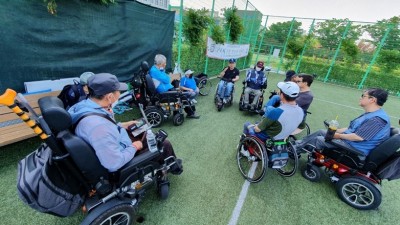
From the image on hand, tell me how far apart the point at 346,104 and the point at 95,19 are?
858 cm

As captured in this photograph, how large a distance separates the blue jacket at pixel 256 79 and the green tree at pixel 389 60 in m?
10.0

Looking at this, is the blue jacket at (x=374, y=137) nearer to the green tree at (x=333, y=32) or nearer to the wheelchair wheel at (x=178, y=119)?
the wheelchair wheel at (x=178, y=119)

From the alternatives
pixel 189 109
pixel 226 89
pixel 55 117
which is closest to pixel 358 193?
pixel 189 109

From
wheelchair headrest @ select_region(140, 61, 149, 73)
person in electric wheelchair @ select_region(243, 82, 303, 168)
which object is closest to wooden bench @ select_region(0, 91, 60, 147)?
wheelchair headrest @ select_region(140, 61, 149, 73)

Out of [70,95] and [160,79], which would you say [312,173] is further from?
[70,95]

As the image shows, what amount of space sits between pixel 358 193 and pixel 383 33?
1183 centimetres

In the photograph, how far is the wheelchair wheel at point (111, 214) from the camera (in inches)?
55.4

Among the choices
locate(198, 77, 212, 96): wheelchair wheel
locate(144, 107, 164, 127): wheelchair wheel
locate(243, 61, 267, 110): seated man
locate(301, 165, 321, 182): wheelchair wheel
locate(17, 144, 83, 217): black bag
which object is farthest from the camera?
locate(198, 77, 212, 96): wheelchair wheel

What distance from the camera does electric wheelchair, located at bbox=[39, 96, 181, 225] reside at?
3.82 feet

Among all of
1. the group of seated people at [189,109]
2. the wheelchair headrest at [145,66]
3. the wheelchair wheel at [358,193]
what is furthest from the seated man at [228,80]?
the wheelchair wheel at [358,193]

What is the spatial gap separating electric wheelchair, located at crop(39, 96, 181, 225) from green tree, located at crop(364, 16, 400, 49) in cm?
1340

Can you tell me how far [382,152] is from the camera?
2041mm

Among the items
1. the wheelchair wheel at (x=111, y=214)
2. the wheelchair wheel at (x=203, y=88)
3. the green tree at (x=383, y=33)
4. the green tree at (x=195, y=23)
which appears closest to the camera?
the wheelchair wheel at (x=111, y=214)

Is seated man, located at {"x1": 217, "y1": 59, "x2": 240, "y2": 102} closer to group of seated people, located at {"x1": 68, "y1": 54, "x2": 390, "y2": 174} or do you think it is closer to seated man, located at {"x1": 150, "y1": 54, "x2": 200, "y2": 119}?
group of seated people, located at {"x1": 68, "y1": 54, "x2": 390, "y2": 174}
